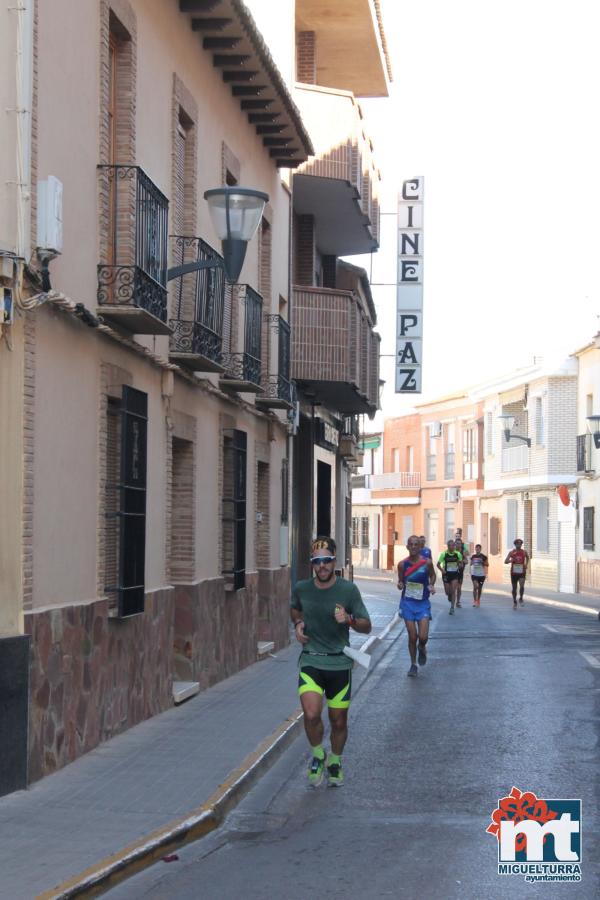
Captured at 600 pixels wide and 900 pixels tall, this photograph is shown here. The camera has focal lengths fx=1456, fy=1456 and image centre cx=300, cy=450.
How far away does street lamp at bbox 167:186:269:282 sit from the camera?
11281 mm

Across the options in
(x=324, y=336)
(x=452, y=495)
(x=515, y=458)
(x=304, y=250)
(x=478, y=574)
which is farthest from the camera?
(x=452, y=495)

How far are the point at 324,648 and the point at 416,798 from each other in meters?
1.20

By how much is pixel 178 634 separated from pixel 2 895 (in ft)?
28.3

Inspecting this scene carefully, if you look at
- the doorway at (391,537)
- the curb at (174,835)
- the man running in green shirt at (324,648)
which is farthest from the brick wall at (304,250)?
the doorway at (391,537)

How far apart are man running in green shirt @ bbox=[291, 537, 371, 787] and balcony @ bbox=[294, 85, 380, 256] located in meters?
14.0

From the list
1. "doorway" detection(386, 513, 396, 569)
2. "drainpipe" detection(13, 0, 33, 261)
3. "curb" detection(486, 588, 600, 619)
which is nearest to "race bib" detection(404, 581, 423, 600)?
"drainpipe" detection(13, 0, 33, 261)

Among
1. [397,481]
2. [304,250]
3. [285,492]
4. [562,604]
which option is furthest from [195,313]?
[397,481]

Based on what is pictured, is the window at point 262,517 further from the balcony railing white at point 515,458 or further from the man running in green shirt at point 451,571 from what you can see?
the balcony railing white at point 515,458

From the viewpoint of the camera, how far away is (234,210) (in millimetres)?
11336

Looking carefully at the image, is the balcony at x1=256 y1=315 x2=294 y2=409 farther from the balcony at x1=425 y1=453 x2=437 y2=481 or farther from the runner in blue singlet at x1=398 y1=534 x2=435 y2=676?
the balcony at x1=425 y1=453 x2=437 y2=481

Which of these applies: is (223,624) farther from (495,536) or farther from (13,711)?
(495,536)

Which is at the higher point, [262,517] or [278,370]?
[278,370]

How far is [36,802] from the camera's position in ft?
29.8

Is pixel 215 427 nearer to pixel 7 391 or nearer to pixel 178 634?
pixel 178 634
